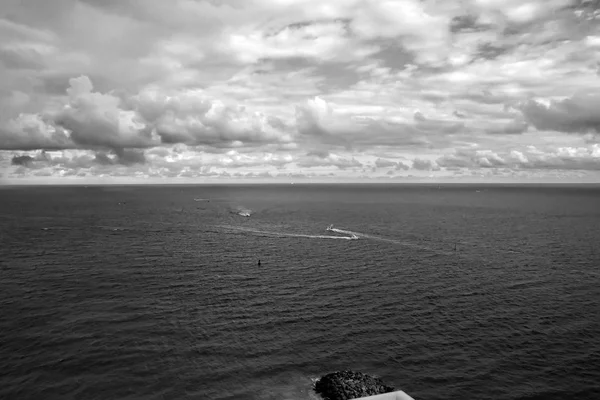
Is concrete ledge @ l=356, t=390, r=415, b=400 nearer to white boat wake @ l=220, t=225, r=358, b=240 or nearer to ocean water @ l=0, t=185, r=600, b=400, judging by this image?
ocean water @ l=0, t=185, r=600, b=400

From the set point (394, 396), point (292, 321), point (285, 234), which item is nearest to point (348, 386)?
point (394, 396)

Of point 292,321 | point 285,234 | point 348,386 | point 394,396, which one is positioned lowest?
point 348,386

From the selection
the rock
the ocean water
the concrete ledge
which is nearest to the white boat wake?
the ocean water

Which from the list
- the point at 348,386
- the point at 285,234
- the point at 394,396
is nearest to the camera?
the point at 394,396

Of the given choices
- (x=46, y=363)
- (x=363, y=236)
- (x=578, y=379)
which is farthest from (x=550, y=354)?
(x=363, y=236)

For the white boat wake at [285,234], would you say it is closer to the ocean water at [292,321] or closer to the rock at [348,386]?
the ocean water at [292,321]

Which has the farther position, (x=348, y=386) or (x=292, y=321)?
(x=292, y=321)

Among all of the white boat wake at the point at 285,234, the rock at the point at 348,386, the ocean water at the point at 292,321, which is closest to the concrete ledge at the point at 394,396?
the rock at the point at 348,386

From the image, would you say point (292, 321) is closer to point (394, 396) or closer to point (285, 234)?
point (394, 396)
